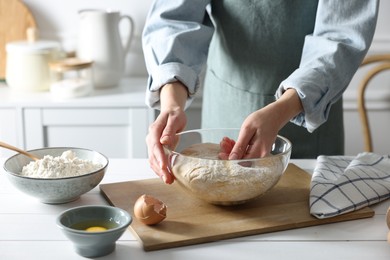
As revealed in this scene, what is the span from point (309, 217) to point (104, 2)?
4.74 feet

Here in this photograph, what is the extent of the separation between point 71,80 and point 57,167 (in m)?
1.05

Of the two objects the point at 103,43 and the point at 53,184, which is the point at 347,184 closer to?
the point at 53,184

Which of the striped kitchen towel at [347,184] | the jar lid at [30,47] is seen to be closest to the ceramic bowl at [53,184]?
the striped kitchen towel at [347,184]

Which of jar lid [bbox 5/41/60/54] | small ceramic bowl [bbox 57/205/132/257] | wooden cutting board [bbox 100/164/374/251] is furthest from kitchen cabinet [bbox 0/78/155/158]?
small ceramic bowl [bbox 57/205/132/257]

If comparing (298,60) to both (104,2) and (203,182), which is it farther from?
(104,2)

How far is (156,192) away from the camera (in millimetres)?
1206

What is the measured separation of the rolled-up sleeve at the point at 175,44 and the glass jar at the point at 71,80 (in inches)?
25.9

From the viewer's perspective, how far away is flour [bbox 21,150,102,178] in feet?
3.71

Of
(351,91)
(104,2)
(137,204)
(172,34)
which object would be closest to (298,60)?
(172,34)

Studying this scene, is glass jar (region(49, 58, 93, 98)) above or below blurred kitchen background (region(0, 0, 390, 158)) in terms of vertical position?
above

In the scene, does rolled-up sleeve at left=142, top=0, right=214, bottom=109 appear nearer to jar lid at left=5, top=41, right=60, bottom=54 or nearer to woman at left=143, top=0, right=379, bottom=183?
woman at left=143, top=0, right=379, bottom=183

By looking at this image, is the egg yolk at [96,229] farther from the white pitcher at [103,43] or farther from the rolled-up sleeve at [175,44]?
the white pitcher at [103,43]

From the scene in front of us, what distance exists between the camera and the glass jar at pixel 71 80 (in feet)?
6.86

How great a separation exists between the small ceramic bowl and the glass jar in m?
1.13
